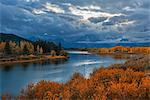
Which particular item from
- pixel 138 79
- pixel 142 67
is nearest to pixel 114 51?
pixel 142 67

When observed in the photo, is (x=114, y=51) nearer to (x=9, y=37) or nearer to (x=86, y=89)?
(x=9, y=37)

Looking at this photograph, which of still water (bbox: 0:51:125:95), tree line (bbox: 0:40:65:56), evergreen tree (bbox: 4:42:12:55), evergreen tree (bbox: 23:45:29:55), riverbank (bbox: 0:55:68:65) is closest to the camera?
still water (bbox: 0:51:125:95)

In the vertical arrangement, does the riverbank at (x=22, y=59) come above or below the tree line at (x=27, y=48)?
below

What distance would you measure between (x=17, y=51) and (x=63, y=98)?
4936cm

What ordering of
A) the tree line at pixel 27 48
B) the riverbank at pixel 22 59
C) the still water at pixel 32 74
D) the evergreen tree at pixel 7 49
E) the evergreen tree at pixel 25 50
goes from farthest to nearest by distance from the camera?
the evergreen tree at pixel 25 50
the tree line at pixel 27 48
the evergreen tree at pixel 7 49
the riverbank at pixel 22 59
the still water at pixel 32 74

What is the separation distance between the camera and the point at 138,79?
60.4 ft

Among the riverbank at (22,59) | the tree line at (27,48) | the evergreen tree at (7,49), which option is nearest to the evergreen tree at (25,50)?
the tree line at (27,48)

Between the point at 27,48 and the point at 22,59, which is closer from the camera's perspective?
the point at 22,59

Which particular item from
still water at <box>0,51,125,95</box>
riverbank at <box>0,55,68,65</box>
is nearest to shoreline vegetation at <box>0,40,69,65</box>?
riverbank at <box>0,55,68,65</box>

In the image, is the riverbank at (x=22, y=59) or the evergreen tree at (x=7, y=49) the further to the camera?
the evergreen tree at (x=7, y=49)

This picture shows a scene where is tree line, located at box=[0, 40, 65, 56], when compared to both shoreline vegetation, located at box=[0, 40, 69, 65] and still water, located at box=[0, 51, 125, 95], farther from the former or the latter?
still water, located at box=[0, 51, 125, 95]

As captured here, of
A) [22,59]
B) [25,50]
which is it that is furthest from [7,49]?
[22,59]

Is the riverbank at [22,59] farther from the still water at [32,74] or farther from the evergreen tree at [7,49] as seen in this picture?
the still water at [32,74]

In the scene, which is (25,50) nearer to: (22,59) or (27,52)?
(27,52)
